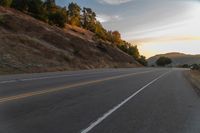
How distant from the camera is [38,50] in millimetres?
60219

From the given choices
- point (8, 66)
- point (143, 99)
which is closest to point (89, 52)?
point (8, 66)

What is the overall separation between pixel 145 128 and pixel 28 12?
89.8 meters

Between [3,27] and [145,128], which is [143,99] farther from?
[3,27]

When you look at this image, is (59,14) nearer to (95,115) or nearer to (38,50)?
(38,50)

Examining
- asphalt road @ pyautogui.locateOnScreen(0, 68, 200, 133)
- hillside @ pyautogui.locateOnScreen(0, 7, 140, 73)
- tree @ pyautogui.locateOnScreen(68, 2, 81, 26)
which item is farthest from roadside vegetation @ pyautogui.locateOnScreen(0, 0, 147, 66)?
asphalt road @ pyautogui.locateOnScreen(0, 68, 200, 133)

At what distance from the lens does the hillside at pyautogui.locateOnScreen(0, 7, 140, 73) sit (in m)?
47.2

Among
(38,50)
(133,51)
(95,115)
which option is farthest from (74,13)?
(95,115)

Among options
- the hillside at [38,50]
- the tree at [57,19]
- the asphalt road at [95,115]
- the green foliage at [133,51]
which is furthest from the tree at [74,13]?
the asphalt road at [95,115]

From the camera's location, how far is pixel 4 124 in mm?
9555

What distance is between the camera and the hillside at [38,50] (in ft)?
155

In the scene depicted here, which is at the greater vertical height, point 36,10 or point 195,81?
point 36,10

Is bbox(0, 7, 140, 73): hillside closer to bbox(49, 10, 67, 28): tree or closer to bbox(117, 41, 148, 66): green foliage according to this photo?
bbox(49, 10, 67, 28): tree

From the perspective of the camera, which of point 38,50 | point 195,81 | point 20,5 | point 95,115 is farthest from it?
point 20,5

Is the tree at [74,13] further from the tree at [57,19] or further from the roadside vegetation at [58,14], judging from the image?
the tree at [57,19]
